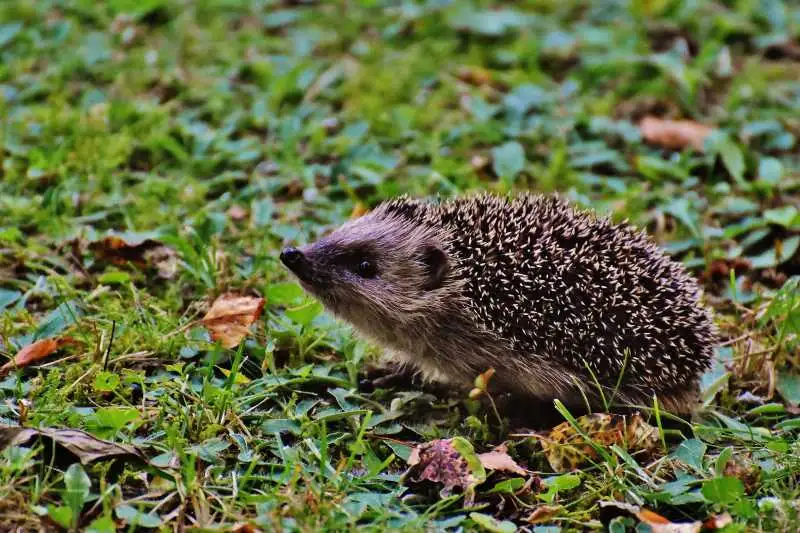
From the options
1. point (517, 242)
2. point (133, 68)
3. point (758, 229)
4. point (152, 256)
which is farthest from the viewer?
point (133, 68)

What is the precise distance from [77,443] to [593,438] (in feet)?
7.33

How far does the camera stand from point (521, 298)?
190 inches

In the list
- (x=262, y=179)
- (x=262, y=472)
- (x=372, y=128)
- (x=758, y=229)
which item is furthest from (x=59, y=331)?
(x=758, y=229)

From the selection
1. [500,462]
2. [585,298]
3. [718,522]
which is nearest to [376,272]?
[585,298]

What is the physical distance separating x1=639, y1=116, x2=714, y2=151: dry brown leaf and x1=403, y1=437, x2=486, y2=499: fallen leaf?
A: 13.4 ft

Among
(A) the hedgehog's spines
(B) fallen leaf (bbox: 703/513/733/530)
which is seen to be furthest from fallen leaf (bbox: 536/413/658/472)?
(B) fallen leaf (bbox: 703/513/733/530)

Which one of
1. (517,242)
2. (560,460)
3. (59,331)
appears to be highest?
(517,242)

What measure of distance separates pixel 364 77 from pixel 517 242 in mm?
3705

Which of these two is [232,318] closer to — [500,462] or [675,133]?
[500,462]

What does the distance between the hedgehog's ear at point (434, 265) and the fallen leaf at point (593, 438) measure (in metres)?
1.00

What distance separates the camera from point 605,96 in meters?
8.25

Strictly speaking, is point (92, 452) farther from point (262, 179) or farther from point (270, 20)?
point (270, 20)

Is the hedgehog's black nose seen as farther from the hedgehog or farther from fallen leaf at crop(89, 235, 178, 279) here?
fallen leaf at crop(89, 235, 178, 279)

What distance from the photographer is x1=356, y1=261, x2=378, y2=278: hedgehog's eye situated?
5254 millimetres
